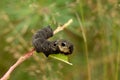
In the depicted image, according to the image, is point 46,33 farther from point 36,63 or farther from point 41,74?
point 36,63

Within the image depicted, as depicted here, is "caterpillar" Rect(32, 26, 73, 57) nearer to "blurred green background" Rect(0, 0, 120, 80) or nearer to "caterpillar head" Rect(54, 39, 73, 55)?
"caterpillar head" Rect(54, 39, 73, 55)

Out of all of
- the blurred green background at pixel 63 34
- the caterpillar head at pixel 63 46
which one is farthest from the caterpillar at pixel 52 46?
the blurred green background at pixel 63 34

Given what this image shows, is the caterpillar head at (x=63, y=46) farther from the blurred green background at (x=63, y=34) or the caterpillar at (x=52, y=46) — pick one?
the blurred green background at (x=63, y=34)

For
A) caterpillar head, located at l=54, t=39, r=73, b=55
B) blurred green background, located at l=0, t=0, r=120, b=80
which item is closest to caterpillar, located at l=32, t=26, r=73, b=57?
caterpillar head, located at l=54, t=39, r=73, b=55

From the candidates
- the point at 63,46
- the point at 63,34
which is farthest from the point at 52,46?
the point at 63,34

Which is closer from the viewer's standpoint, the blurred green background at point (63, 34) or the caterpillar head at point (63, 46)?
the caterpillar head at point (63, 46)

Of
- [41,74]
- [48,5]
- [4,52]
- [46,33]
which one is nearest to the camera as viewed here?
[46,33]

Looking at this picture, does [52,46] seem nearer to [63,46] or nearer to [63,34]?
[63,46]

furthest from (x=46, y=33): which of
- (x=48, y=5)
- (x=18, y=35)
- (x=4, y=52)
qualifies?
(x=4, y=52)

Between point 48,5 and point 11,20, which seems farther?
point 11,20
